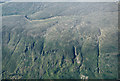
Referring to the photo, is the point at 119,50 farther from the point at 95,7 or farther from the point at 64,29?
the point at 95,7

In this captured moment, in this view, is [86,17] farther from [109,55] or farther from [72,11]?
[109,55]

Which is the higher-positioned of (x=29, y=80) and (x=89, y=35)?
(x=89, y=35)

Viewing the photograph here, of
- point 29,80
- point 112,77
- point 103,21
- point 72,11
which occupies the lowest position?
point 29,80

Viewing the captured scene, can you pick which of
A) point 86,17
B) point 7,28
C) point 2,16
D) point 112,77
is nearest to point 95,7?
point 86,17

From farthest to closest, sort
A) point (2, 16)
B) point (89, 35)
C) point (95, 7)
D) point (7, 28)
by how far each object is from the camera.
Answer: point (2, 16) → point (95, 7) → point (7, 28) → point (89, 35)

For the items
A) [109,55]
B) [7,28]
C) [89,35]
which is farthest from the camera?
[7,28]

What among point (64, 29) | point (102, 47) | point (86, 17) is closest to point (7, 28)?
point (64, 29)

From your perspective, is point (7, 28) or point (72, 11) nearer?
point (7, 28)
